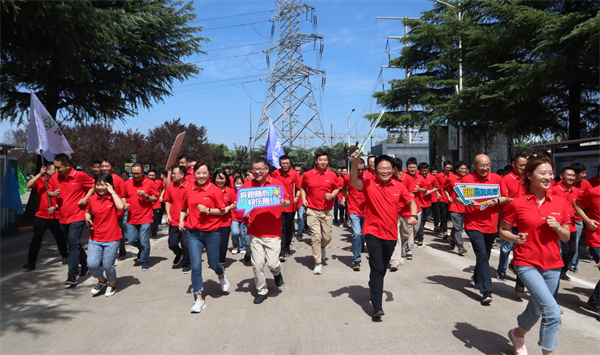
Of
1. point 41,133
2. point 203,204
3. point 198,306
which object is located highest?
point 41,133

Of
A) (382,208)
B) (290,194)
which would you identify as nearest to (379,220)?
(382,208)

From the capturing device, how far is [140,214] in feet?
25.0

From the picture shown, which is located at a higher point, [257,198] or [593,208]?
[257,198]

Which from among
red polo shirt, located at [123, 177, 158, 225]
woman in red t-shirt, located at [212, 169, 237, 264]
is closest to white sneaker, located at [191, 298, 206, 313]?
woman in red t-shirt, located at [212, 169, 237, 264]

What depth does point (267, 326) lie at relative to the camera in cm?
450

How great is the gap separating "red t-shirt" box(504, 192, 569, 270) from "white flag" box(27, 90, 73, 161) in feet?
26.7

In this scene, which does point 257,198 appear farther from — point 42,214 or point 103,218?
point 42,214

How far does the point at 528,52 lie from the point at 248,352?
14.6m

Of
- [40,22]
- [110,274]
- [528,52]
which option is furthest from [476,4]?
[110,274]

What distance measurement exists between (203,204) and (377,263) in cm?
247

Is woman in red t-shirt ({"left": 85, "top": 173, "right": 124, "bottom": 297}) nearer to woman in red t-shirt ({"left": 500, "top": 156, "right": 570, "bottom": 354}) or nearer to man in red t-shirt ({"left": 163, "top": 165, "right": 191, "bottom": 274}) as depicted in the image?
man in red t-shirt ({"left": 163, "top": 165, "right": 191, "bottom": 274})

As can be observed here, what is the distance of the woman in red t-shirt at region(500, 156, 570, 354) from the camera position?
347 cm

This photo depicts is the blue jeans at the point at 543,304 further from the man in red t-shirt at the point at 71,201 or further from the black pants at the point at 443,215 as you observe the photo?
the black pants at the point at 443,215

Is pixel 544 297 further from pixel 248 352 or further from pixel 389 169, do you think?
pixel 248 352
